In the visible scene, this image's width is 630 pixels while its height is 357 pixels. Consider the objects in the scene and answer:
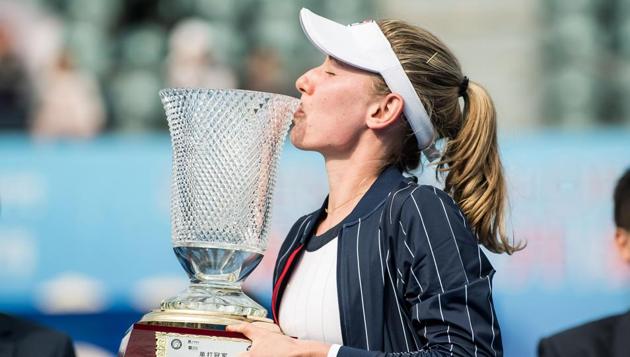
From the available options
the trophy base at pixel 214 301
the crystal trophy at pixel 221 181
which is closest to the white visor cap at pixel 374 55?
the crystal trophy at pixel 221 181

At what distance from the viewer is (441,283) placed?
5.17ft

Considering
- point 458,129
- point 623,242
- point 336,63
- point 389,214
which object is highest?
point 336,63

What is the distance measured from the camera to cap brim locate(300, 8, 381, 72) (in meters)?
1.78

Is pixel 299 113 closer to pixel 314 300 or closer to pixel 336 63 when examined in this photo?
pixel 336 63

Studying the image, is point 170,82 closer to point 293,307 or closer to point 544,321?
point 544,321

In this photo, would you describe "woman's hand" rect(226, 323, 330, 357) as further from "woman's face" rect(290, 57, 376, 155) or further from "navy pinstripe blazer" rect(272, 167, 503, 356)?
"woman's face" rect(290, 57, 376, 155)

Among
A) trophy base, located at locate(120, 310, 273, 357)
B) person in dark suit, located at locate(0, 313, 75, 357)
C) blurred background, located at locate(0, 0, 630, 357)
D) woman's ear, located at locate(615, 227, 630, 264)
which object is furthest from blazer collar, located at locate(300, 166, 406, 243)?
blurred background, located at locate(0, 0, 630, 357)

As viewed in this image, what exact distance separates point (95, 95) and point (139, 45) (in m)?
0.32

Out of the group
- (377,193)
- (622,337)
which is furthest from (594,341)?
(377,193)

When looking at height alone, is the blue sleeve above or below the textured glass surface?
below

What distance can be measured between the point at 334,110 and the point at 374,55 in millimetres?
101

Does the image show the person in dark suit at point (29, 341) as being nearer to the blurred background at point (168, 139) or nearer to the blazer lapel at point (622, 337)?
the blazer lapel at point (622, 337)

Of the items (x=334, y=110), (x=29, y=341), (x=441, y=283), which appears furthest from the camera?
(x=29, y=341)

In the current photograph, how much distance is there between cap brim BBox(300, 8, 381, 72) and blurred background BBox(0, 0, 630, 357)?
6.08 ft
